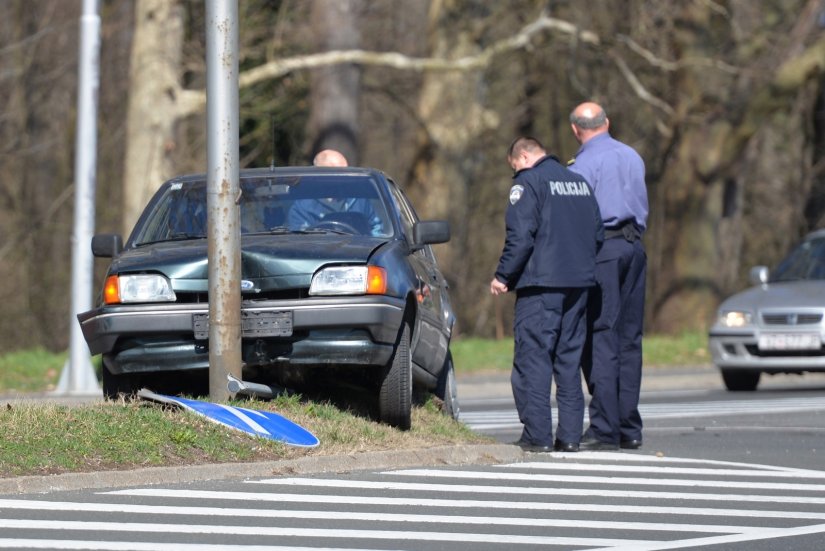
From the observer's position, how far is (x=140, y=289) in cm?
1009

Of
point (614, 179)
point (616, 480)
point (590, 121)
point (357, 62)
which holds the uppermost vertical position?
point (357, 62)

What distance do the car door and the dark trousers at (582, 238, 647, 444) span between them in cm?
97

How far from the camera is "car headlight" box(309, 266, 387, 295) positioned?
32.6 feet

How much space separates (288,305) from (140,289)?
88cm

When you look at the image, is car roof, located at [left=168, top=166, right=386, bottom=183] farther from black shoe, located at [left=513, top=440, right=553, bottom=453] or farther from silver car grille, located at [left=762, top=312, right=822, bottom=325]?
silver car grille, located at [left=762, top=312, right=822, bottom=325]

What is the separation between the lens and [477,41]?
93.9 feet

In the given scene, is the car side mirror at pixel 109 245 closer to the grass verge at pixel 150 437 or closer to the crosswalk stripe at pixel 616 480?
the grass verge at pixel 150 437

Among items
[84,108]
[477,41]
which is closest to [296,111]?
[477,41]

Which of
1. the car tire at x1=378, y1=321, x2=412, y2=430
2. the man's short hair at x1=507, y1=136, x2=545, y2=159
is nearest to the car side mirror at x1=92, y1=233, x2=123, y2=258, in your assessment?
the car tire at x1=378, y1=321, x2=412, y2=430

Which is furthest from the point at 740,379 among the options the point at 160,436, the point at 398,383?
the point at 160,436

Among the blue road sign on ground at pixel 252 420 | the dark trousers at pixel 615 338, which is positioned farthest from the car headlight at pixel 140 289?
the dark trousers at pixel 615 338

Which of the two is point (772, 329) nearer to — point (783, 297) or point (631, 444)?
point (783, 297)

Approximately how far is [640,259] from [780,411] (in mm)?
4376

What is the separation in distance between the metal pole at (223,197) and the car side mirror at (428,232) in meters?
1.22
